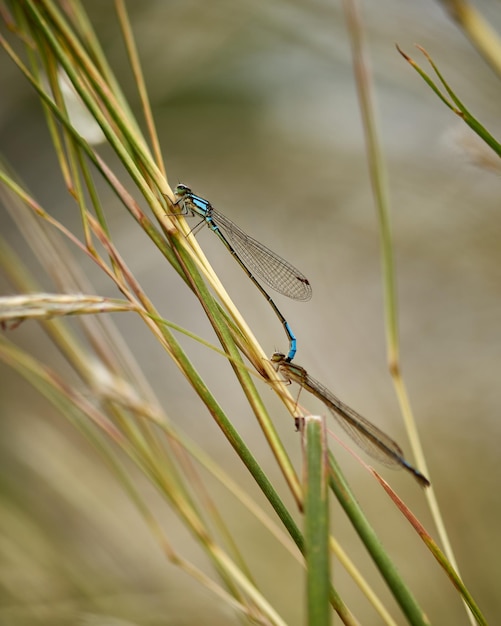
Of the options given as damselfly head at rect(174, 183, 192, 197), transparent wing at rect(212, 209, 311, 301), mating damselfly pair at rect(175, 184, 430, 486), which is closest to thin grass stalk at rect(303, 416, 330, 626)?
mating damselfly pair at rect(175, 184, 430, 486)

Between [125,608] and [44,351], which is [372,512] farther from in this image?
[44,351]

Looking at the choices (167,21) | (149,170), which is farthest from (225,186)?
(149,170)

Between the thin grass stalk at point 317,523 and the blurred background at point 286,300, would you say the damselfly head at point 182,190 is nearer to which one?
the blurred background at point 286,300

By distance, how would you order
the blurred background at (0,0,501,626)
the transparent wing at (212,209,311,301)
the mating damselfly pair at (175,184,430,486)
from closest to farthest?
the mating damselfly pair at (175,184,430,486)
the transparent wing at (212,209,311,301)
the blurred background at (0,0,501,626)

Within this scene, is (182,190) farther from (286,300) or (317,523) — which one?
(286,300)

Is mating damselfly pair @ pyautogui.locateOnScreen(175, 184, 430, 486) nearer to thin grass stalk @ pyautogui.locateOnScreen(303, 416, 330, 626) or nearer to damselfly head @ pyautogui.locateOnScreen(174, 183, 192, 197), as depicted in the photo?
damselfly head @ pyautogui.locateOnScreen(174, 183, 192, 197)

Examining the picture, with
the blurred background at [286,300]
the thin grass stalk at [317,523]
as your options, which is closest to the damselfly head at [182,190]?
the blurred background at [286,300]
